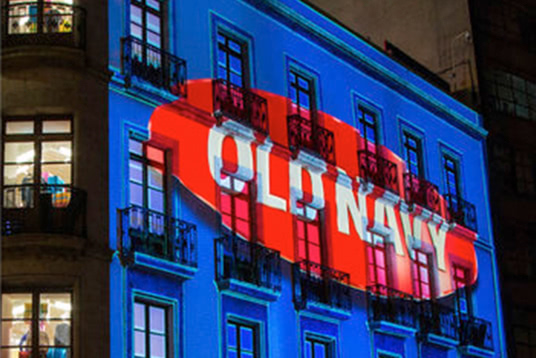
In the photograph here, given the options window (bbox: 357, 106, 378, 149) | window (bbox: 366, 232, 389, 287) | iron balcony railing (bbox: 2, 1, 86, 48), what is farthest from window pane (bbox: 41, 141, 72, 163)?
window (bbox: 357, 106, 378, 149)

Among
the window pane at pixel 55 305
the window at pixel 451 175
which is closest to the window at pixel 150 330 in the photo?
the window pane at pixel 55 305

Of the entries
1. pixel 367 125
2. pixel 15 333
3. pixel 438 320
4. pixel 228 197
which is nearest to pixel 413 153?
pixel 367 125

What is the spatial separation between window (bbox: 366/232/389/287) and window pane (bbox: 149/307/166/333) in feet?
27.4

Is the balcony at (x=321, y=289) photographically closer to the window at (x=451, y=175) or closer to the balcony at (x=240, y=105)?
the balcony at (x=240, y=105)

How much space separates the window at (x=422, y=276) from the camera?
32.9 metres

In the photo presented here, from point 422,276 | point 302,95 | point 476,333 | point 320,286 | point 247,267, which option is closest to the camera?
point 247,267

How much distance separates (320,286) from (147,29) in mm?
8060

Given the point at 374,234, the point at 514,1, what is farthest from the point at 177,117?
the point at 514,1

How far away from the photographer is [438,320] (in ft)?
108

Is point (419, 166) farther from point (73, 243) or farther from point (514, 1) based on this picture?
point (73, 243)

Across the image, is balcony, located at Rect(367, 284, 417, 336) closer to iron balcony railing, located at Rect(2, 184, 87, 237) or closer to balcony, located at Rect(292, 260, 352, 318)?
balcony, located at Rect(292, 260, 352, 318)

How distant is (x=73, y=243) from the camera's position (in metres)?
21.8

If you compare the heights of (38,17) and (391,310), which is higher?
(38,17)

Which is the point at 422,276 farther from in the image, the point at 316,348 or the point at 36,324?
the point at 36,324
